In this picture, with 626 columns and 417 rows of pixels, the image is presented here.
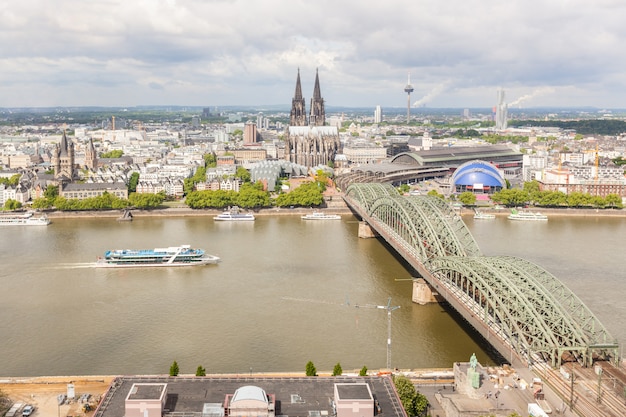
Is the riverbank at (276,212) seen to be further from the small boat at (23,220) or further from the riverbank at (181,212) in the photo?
the small boat at (23,220)

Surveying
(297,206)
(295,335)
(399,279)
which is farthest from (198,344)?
(297,206)

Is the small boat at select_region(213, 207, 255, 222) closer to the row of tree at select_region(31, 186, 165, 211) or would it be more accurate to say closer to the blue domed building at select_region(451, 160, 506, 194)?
the row of tree at select_region(31, 186, 165, 211)

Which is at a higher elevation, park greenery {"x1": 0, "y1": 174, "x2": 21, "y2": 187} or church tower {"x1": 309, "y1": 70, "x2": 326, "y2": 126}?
church tower {"x1": 309, "y1": 70, "x2": 326, "y2": 126}

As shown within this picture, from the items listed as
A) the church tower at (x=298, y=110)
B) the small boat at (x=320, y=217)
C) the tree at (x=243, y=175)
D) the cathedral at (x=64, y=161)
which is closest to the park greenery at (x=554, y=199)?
the small boat at (x=320, y=217)

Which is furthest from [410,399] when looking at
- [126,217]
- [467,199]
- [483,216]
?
[467,199]

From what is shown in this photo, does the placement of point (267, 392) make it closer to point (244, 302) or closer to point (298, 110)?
point (244, 302)

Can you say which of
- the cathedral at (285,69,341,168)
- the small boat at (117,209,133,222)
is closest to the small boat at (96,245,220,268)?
the small boat at (117,209,133,222)
